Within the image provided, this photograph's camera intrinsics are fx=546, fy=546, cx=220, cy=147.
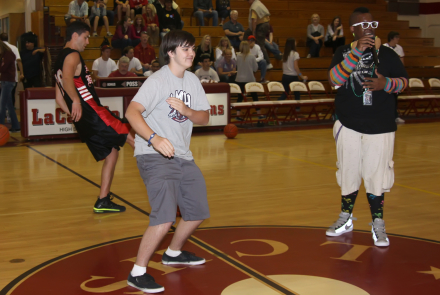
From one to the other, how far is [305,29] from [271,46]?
2.66m

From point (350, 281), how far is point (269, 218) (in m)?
1.61

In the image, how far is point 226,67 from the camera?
523 inches

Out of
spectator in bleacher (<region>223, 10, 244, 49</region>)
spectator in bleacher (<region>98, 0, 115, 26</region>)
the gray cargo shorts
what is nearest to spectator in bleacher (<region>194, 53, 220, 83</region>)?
spectator in bleacher (<region>223, 10, 244, 49</region>)

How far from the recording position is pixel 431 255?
396 cm

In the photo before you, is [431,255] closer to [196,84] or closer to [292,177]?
[196,84]

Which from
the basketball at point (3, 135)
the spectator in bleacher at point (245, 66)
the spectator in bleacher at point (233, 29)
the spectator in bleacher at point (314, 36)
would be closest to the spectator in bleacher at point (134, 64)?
the spectator in bleacher at point (245, 66)

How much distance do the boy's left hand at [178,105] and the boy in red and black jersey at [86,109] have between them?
186cm

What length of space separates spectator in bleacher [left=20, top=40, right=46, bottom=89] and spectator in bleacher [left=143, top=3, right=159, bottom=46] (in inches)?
106

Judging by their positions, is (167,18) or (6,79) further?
(167,18)

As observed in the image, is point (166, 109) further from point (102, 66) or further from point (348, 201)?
point (102, 66)

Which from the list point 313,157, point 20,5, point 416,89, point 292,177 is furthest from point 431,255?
point 20,5

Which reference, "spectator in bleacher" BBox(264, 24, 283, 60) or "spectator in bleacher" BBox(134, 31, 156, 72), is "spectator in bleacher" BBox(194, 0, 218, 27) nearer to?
"spectator in bleacher" BBox(264, 24, 283, 60)

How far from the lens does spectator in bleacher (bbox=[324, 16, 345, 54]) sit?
53.3ft

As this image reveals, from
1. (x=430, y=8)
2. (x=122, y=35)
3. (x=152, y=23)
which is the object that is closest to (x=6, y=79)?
(x=122, y=35)
